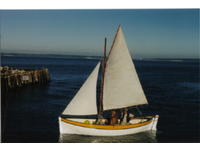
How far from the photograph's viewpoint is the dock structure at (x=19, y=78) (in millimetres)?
23167

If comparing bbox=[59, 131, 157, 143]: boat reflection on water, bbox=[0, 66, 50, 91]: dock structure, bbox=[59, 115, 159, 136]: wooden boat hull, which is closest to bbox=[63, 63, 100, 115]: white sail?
bbox=[59, 115, 159, 136]: wooden boat hull

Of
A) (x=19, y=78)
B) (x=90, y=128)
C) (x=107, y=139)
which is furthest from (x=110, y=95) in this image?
(x=19, y=78)

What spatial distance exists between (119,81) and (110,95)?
76 centimetres

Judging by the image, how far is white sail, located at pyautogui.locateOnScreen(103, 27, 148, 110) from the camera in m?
14.0

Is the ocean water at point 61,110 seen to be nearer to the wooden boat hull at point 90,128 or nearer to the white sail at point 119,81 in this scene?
the wooden boat hull at point 90,128

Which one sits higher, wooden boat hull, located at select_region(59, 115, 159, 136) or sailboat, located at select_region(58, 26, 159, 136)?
sailboat, located at select_region(58, 26, 159, 136)

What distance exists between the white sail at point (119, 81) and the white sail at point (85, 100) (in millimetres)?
562

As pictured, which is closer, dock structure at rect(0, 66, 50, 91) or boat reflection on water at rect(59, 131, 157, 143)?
boat reflection on water at rect(59, 131, 157, 143)

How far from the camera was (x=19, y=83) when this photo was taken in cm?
2528

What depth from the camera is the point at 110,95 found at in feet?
46.8

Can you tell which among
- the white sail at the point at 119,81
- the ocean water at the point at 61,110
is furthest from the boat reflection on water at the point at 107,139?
the white sail at the point at 119,81

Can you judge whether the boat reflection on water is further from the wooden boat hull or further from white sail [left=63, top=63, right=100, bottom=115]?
white sail [left=63, top=63, right=100, bottom=115]

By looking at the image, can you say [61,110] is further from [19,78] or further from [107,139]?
[19,78]
